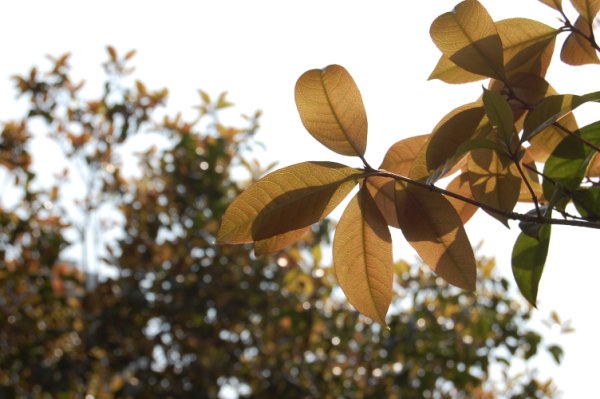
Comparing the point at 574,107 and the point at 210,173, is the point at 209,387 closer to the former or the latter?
the point at 210,173

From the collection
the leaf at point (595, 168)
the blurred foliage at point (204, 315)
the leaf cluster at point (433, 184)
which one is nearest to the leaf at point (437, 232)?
the leaf cluster at point (433, 184)

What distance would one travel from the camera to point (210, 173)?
353cm

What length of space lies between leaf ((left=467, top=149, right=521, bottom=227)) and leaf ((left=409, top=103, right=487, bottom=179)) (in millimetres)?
38

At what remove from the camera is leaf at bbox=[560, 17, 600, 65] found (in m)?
0.80

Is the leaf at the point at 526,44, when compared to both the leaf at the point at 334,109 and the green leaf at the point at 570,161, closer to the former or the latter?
the green leaf at the point at 570,161

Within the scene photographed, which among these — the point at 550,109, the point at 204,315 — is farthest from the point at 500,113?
the point at 204,315

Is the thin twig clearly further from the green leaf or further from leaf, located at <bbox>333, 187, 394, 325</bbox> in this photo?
leaf, located at <bbox>333, 187, 394, 325</bbox>

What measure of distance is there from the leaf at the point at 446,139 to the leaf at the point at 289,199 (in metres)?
0.08

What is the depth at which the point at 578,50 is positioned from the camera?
0.82 meters

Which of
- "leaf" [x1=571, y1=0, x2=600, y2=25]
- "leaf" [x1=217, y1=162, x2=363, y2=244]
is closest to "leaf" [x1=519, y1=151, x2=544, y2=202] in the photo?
"leaf" [x1=571, y1=0, x2=600, y2=25]

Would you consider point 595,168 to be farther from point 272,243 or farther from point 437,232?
point 272,243

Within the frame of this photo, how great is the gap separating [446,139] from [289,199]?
0.54 feet

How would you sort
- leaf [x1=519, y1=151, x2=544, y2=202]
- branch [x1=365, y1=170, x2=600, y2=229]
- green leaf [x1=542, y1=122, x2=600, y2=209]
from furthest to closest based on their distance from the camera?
1. leaf [x1=519, y1=151, x2=544, y2=202]
2. green leaf [x1=542, y1=122, x2=600, y2=209]
3. branch [x1=365, y1=170, x2=600, y2=229]

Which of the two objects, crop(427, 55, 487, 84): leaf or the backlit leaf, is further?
crop(427, 55, 487, 84): leaf
